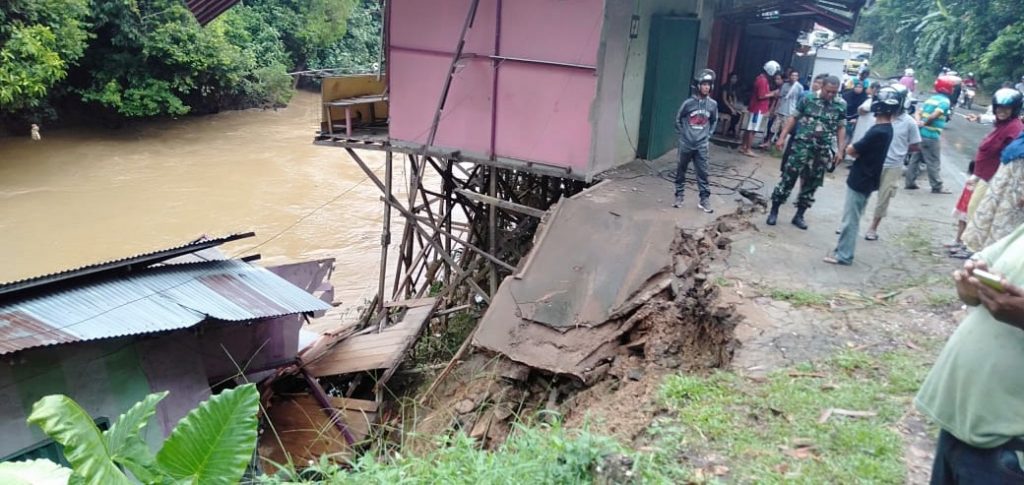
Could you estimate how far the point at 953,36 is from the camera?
29938 mm

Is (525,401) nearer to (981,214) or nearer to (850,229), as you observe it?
(850,229)

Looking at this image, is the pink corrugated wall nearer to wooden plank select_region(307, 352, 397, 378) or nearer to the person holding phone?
wooden plank select_region(307, 352, 397, 378)

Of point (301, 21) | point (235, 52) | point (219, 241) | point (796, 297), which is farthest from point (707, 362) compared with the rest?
point (301, 21)

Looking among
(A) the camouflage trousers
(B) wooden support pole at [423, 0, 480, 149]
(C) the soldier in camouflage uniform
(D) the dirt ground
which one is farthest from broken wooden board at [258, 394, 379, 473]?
(C) the soldier in camouflage uniform

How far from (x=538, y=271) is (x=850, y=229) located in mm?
3259

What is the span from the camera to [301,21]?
27.5m

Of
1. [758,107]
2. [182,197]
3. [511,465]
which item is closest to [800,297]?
[511,465]

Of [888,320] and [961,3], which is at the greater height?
[961,3]

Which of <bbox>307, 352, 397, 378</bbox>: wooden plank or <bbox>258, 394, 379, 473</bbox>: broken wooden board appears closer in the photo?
<bbox>258, 394, 379, 473</bbox>: broken wooden board

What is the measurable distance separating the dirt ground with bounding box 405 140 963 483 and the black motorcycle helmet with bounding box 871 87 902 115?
1599 mm

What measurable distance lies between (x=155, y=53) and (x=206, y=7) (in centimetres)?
1460

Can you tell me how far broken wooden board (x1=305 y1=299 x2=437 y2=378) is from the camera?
300 inches

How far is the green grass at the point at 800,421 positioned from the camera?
361cm

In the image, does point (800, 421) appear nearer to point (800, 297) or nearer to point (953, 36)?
point (800, 297)
